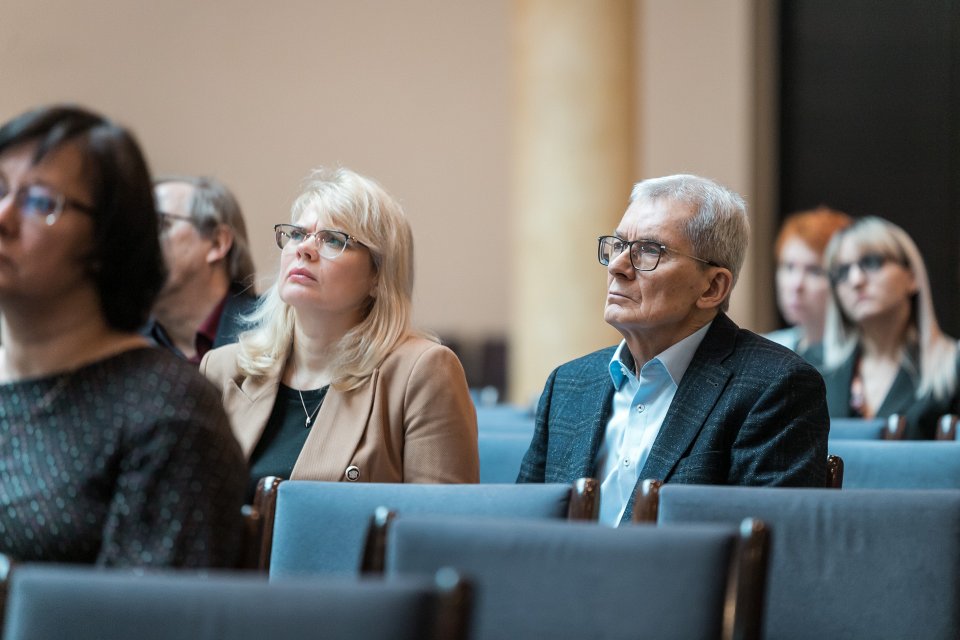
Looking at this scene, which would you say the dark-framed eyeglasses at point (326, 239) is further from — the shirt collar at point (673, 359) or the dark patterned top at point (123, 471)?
the dark patterned top at point (123, 471)

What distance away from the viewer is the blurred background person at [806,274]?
250 inches

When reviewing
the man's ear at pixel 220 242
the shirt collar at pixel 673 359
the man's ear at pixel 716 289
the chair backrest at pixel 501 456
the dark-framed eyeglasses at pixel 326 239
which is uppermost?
the dark-framed eyeglasses at pixel 326 239

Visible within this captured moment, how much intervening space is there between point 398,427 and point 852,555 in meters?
1.35

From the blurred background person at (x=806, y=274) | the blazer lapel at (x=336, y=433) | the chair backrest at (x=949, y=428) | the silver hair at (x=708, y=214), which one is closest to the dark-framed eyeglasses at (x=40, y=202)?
the blazer lapel at (x=336, y=433)

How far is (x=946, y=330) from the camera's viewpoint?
10242 mm

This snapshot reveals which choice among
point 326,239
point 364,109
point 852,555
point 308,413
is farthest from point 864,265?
point 364,109

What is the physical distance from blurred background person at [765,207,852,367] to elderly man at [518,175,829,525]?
2.80 metres

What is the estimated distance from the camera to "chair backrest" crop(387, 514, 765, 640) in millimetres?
1985

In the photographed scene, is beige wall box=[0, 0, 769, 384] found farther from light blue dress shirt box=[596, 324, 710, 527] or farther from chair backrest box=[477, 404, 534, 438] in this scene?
light blue dress shirt box=[596, 324, 710, 527]

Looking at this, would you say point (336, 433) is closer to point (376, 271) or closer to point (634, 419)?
point (376, 271)

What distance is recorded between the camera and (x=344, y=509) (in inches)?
108

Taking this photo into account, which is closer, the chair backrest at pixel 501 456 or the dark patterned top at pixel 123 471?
the dark patterned top at pixel 123 471

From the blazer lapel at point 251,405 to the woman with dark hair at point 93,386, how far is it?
4.28ft

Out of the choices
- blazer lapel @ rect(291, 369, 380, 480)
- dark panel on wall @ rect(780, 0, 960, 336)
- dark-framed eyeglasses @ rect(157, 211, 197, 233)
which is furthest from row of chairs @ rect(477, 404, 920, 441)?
dark panel on wall @ rect(780, 0, 960, 336)
